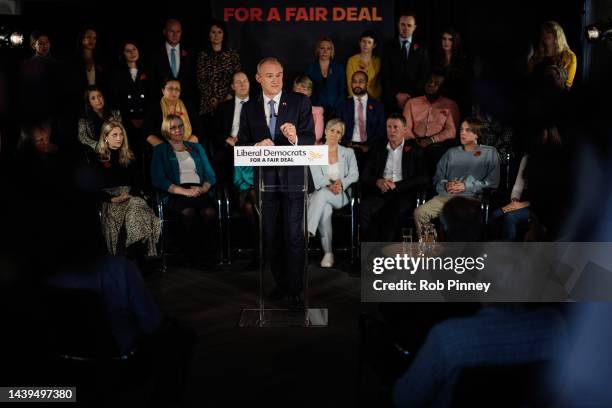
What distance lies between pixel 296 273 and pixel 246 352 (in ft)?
2.45

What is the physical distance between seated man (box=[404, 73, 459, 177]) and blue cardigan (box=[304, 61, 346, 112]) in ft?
2.15

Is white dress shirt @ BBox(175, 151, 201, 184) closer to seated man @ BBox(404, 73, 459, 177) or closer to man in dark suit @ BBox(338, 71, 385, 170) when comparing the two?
man in dark suit @ BBox(338, 71, 385, 170)

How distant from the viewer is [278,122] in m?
4.28

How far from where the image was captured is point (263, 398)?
10.2 ft

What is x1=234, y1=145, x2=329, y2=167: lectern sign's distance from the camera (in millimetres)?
3762

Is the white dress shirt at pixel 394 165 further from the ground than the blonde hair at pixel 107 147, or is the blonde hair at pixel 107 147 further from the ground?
the blonde hair at pixel 107 147

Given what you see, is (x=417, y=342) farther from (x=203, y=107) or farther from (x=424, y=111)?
(x=203, y=107)

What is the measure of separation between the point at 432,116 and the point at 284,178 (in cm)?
254

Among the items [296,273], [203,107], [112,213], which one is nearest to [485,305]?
[296,273]

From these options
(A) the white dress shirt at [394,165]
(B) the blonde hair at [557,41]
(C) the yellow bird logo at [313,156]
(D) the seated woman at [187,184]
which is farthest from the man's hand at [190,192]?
(B) the blonde hair at [557,41]

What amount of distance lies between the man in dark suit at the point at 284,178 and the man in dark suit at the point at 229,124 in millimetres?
1762

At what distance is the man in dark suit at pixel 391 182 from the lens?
573 centimetres

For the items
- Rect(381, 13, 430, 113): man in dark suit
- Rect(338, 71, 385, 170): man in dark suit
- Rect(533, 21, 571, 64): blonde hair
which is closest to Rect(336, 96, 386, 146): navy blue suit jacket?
Rect(338, 71, 385, 170): man in dark suit

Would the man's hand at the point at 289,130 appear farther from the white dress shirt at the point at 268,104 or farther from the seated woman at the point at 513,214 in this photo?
the seated woman at the point at 513,214
